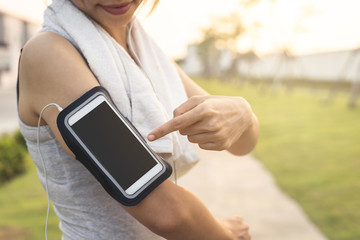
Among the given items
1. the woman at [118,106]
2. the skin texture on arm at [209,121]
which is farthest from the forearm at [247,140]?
the skin texture on arm at [209,121]

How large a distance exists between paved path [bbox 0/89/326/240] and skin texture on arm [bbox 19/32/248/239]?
2.63m

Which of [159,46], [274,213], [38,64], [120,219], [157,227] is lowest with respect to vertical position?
[274,213]

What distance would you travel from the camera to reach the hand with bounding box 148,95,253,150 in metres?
0.76

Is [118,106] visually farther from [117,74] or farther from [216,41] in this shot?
[216,41]

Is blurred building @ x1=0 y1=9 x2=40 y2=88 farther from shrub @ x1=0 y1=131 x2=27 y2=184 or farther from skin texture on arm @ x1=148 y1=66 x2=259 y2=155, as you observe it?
skin texture on arm @ x1=148 y1=66 x2=259 y2=155

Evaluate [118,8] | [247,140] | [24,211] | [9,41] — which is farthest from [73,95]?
[9,41]

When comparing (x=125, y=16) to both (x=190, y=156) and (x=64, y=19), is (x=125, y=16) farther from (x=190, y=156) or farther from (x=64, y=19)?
(x=190, y=156)

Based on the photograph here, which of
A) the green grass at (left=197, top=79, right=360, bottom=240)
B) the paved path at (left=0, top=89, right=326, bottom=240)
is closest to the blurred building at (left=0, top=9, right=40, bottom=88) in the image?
the green grass at (left=197, top=79, right=360, bottom=240)

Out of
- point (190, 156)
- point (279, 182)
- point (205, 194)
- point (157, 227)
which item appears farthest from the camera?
point (279, 182)

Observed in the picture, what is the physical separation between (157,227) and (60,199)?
364mm

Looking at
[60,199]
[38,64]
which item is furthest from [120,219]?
[38,64]

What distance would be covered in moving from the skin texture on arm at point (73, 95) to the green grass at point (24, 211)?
2.71 metres

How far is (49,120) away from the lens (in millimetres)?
777

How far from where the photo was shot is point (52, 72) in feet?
2.45
